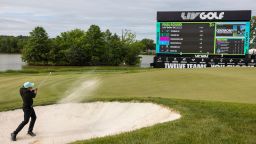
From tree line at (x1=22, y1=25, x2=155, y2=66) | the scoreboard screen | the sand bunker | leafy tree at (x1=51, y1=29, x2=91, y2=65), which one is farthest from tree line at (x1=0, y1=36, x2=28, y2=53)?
the sand bunker

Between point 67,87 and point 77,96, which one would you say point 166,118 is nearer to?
point 77,96

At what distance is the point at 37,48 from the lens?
8950 cm

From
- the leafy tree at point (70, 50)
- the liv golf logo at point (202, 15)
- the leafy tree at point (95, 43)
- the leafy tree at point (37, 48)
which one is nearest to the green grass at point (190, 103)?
the liv golf logo at point (202, 15)

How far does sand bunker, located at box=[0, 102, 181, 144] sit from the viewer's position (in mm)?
13602

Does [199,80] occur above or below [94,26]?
below

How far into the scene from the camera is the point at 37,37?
90.2 meters

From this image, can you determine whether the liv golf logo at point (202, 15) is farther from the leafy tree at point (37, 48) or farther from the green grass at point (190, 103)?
the leafy tree at point (37, 48)

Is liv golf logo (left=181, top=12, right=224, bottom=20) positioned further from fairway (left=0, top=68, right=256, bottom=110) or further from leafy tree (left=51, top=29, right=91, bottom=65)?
leafy tree (left=51, top=29, right=91, bottom=65)

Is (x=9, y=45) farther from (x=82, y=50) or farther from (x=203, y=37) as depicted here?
(x=203, y=37)

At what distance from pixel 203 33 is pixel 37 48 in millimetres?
56649

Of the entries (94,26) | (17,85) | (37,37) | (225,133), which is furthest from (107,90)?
(37,37)

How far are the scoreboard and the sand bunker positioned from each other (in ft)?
84.6

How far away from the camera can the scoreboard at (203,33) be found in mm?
40312

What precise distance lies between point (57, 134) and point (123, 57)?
72.2m
